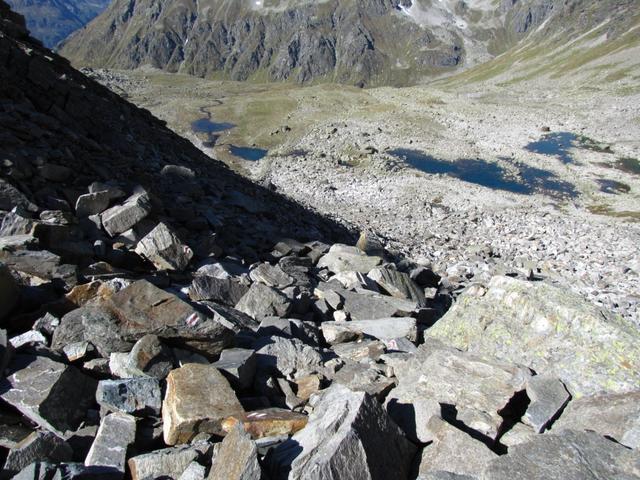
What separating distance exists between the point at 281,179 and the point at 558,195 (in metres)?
27.1

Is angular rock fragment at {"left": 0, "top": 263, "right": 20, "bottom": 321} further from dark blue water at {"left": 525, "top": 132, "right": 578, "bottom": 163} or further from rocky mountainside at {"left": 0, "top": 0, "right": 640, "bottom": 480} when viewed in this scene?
dark blue water at {"left": 525, "top": 132, "right": 578, "bottom": 163}

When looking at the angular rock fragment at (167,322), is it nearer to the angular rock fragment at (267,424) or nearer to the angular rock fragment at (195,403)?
the angular rock fragment at (195,403)

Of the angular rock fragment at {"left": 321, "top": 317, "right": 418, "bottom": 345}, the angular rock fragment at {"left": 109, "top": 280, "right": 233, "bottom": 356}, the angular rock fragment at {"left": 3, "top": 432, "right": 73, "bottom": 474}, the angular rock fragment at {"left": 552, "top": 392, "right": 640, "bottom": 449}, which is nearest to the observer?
the angular rock fragment at {"left": 3, "top": 432, "right": 73, "bottom": 474}

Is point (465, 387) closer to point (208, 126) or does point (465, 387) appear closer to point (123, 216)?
point (123, 216)

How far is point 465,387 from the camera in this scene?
8.12 meters

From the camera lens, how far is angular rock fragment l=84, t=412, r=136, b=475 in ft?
20.8

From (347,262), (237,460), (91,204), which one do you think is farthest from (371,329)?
(91,204)

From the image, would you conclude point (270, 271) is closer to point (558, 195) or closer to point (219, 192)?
point (219, 192)

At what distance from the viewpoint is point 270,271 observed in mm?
15188

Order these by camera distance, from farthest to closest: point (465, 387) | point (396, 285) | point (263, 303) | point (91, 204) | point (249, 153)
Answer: point (249, 153) < point (396, 285) < point (91, 204) < point (263, 303) < point (465, 387)

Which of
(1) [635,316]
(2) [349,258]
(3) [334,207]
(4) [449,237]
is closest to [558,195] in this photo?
(4) [449,237]

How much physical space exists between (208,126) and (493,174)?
164 ft

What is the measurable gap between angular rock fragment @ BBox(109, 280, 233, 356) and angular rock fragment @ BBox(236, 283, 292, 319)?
2773mm

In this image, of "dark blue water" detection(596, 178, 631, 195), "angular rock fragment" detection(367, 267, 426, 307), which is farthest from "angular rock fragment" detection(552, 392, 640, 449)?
"dark blue water" detection(596, 178, 631, 195)
